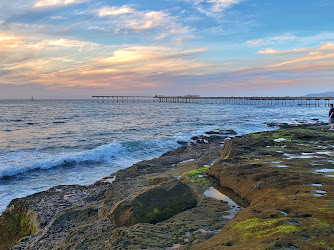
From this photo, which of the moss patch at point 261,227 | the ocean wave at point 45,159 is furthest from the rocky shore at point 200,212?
the ocean wave at point 45,159

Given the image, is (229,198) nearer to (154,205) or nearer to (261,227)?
(154,205)

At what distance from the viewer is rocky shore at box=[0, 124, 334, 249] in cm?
408

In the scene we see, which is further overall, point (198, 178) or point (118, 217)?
point (198, 178)

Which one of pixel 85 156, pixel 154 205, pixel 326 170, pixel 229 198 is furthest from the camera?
pixel 85 156

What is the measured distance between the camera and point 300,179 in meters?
7.07

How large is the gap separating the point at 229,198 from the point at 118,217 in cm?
322

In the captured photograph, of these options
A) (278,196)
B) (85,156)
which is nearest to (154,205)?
(278,196)

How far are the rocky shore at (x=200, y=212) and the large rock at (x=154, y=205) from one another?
21mm

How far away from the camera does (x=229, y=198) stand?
7270 millimetres

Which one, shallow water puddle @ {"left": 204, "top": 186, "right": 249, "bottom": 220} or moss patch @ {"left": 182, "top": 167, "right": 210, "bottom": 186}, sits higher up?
shallow water puddle @ {"left": 204, "top": 186, "right": 249, "bottom": 220}

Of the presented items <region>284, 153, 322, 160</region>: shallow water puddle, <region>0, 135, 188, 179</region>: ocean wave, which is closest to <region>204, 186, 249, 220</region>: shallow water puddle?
<region>284, 153, 322, 160</region>: shallow water puddle

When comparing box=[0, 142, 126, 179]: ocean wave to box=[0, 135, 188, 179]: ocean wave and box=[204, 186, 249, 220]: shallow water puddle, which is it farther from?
box=[204, 186, 249, 220]: shallow water puddle

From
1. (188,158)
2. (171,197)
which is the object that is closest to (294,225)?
(171,197)

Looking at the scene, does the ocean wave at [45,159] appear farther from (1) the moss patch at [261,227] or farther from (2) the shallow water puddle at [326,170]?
(1) the moss patch at [261,227]
